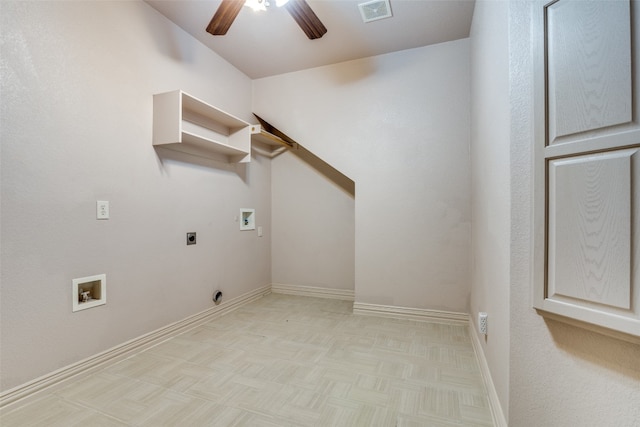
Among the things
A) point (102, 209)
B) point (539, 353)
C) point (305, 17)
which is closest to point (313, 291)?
point (102, 209)

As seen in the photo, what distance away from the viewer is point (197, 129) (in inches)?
106

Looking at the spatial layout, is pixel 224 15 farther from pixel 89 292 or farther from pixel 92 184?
pixel 89 292

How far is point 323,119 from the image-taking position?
323 cm

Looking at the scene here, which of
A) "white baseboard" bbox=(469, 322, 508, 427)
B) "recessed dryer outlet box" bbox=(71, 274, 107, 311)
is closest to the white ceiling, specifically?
"recessed dryer outlet box" bbox=(71, 274, 107, 311)

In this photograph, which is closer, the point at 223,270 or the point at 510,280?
the point at 510,280

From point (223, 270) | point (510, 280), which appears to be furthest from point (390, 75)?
point (223, 270)

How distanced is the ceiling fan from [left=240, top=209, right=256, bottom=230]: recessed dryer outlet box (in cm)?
184

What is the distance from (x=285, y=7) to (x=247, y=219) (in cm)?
219

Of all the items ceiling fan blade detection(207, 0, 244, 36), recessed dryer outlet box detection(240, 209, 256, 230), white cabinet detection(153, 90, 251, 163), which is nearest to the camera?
ceiling fan blade detection(207, 0, 244, 36)

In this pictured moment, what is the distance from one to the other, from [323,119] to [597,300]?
2.79 meters

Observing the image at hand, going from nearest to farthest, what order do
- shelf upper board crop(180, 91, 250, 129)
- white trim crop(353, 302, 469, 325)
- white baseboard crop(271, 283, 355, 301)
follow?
shelf upper board crop(180, 91, 250, 129), white trim crop(353, 302, 469, 325), white baseboard crop(271, 283, 355, 301)

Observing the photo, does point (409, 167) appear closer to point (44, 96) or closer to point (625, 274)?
point (625, 274)

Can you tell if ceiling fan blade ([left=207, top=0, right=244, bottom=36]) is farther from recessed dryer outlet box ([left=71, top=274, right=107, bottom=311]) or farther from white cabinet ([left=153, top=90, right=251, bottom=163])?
recessed dryer outlet box ([left=71, top=274, right=107, bottom=311])

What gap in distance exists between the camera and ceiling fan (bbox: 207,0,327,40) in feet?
5.75
